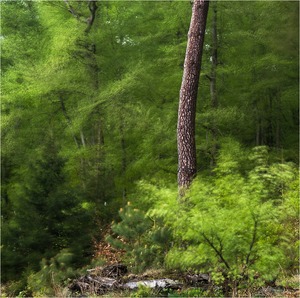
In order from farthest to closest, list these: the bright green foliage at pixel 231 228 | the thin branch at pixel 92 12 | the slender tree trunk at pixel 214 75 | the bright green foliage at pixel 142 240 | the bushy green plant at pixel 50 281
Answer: the thin branch at pixel 92 12 → the slender tree trunk at pixel 214 75 → the bright green foliage at pixel 142 240 → the bushy green plant at pixel 50 281 → the bright green foliage at pixel 231 228

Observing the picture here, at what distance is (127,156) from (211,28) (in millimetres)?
4671

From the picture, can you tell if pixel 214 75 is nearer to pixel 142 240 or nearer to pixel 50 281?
pixel 142 240

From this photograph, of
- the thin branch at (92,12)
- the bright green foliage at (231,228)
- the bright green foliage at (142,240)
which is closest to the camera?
the bright green foliage at (231,228)

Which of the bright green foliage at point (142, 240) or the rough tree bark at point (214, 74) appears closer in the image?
the bright green foliage at point (142, 240)

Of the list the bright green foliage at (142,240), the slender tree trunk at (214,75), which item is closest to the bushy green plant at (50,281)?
the bright green foliage at (142,240)

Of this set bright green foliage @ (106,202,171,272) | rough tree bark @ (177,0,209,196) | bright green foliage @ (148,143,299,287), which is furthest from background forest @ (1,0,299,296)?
bright green foliage @ (148,143,299,287)

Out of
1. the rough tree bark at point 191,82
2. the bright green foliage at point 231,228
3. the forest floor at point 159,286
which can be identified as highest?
the rough tree bark at point 191,82

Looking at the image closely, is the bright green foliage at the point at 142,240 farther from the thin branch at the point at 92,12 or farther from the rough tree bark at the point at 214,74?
the thin branch at the point at 92,12

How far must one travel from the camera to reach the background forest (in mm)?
10000

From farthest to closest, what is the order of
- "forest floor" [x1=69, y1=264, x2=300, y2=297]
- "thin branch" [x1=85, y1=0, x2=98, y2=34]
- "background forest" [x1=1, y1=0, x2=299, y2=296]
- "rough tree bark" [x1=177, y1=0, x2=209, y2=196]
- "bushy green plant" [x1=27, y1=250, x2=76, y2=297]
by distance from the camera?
"thin branch" [x1=85, y1=0, x2=98, y2=34], "background forest" [x1=1, y1=0, x2=299, y2=296], "rough tree bark" [x1=177, y1=0, x2=209, y2=196], "bushy green plant" [x1=27, y1=250, x2=76, y2=297], "forest floor" [x1=69, y1=264, x2=300, y2=297]

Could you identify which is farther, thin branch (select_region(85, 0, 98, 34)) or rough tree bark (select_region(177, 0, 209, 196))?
thin branch (select_region(85, 0, 98, 34))

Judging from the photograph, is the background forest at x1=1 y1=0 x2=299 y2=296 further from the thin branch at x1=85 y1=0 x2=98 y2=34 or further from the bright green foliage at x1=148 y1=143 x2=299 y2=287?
the bright green foliage at x1=148 y1=143 x2=299 y2=287

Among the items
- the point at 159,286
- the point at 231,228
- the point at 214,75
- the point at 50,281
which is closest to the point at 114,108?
the point at 214,75

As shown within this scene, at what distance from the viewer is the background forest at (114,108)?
1000 centimetres
